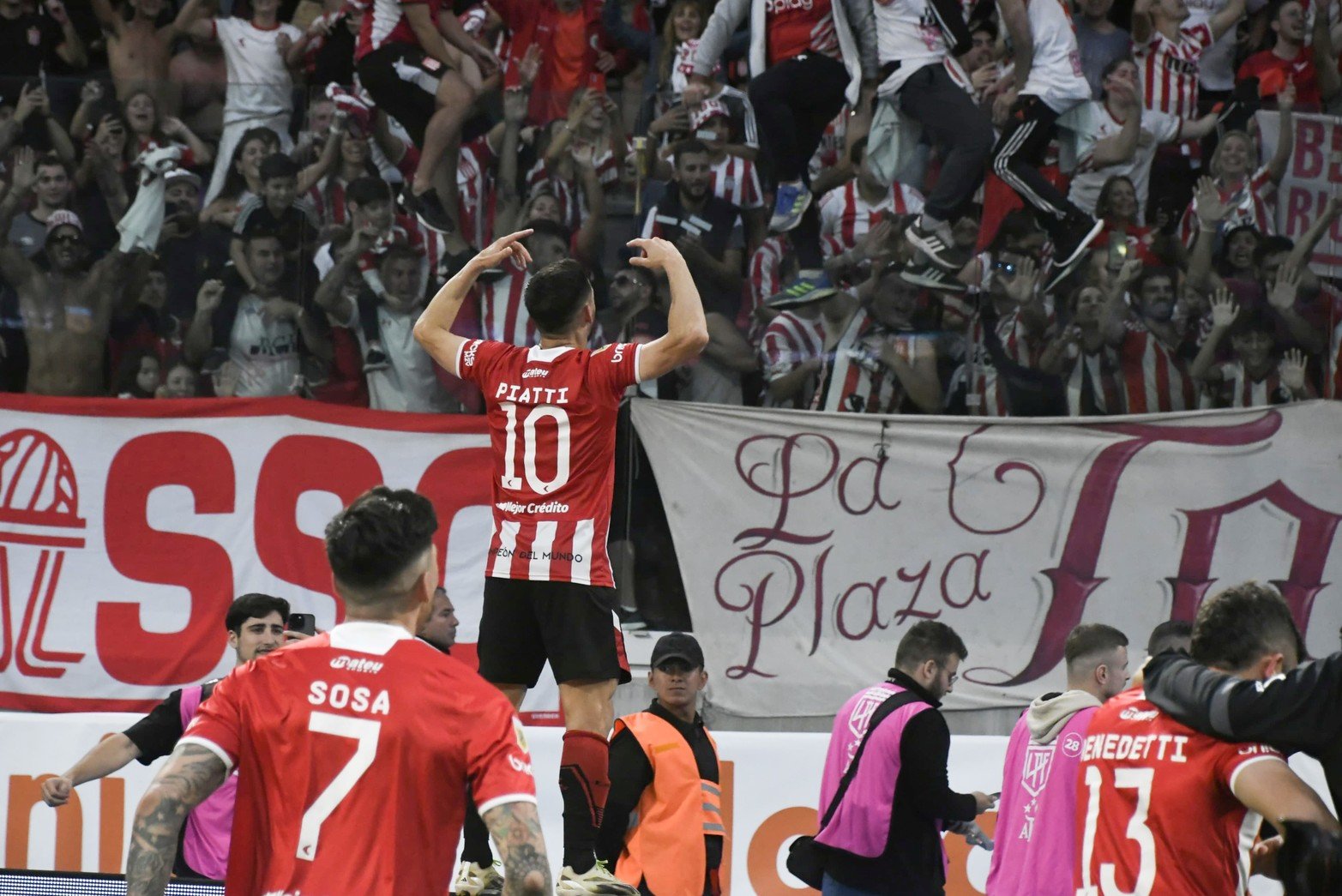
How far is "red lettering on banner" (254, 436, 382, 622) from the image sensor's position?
→ 11.0 meters

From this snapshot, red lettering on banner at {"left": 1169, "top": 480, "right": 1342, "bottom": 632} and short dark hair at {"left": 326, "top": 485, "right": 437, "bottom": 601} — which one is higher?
short dark hair at {"left": 326, "top": 485, "right": 437, "bottom": 601}

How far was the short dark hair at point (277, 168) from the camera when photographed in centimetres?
1129

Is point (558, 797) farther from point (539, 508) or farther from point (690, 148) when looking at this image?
point (690, 148)

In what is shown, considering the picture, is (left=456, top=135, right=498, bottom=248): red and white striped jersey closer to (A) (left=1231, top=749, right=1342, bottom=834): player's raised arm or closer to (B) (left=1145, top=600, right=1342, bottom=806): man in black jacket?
(B) (left=1145, top=600, right=1342, bottom=806): man in black jacket

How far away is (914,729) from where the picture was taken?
23.1ft

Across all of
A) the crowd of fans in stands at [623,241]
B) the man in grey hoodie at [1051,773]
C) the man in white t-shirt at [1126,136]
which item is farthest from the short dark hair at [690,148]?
the man in grey hoodie at [1051,773]

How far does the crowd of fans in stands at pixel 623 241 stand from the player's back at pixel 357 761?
7433mm

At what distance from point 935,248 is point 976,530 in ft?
6.25

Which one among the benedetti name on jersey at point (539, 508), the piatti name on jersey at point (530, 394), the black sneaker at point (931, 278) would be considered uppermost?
the black sneaker at point (931, 278)

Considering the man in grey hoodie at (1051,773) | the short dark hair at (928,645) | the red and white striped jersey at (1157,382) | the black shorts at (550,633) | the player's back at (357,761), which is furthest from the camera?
the red and white striped jersey at (1157,382)

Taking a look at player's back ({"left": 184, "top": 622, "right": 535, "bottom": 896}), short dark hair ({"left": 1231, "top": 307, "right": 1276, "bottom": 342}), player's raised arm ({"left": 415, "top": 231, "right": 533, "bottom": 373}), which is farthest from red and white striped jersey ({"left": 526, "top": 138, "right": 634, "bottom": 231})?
player's back ({"left": 184, "top": 622, "right": 535, "bottom": 896})

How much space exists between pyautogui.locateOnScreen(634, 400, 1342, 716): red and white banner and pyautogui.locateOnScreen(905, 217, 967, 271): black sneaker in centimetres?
106

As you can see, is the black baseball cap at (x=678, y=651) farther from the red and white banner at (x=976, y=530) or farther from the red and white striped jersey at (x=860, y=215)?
the red and white striped jersey at (x=860, y=215)

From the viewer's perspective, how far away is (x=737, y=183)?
11258 millimetres
